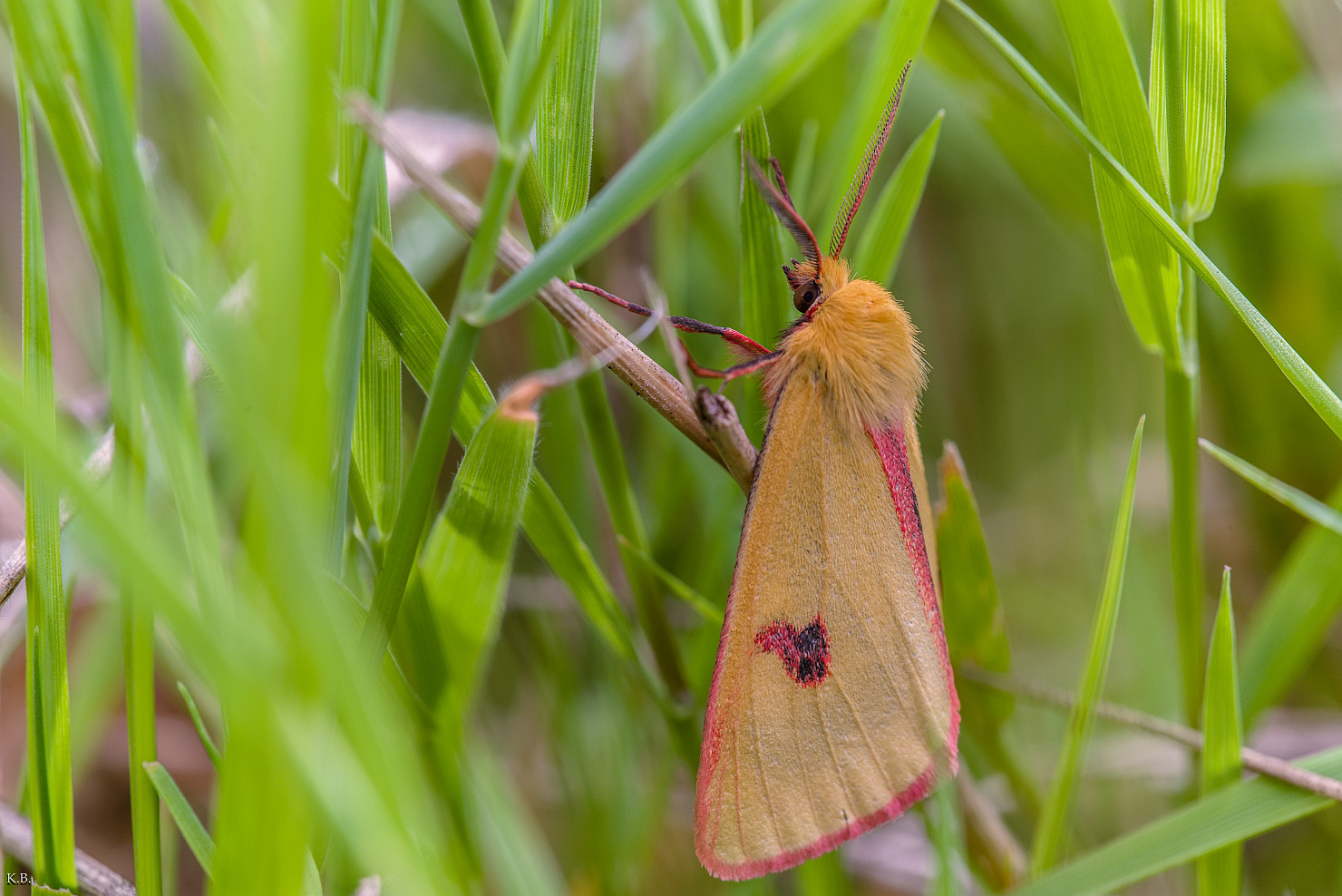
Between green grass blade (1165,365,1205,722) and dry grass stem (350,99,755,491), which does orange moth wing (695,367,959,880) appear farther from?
green grass blade (1165,365,1205,722)

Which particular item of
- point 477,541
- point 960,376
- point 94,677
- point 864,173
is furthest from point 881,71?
point 960,376

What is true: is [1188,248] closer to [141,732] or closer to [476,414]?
[476,414]

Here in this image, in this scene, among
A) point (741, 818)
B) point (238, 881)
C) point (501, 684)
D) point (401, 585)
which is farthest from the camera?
point (501, 684)

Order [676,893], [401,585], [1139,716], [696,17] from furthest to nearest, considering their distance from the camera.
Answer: [676,893] < [1139,716] < [696,17] < [401,585]

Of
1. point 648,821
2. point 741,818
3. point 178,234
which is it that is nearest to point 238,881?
point 741,818

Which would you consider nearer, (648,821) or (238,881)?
(238,881)

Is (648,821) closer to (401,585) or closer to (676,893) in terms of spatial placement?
(676,893)
